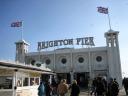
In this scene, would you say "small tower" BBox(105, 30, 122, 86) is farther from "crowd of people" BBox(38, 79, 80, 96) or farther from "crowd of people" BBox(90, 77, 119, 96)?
"crowd of people" BBox(38, 79, 80, 96)

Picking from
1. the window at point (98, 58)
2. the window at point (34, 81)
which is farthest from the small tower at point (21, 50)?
the window at point (34, 81)

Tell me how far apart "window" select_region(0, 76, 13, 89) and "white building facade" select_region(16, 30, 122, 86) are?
2105 centimetres

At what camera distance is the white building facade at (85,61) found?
35.8m

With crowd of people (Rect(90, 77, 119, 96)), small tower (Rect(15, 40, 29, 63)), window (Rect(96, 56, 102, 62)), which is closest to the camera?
crowd of people (Rect(90, 77, 119, 96))

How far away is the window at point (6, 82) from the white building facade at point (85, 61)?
21046mm

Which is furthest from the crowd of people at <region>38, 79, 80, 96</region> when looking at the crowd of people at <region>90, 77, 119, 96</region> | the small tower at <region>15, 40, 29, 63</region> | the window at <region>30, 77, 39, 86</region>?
the small tower at <region>15, 40, 29, 63</region>

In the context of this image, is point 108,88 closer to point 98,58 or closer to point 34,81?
point 34,81

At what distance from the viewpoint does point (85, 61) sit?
1490 inches

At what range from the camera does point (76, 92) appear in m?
12.7

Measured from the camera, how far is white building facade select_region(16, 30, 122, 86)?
3581cm

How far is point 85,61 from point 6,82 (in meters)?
22.9

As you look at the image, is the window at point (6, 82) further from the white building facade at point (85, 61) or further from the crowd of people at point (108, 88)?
the white building facade at point (85, 61)

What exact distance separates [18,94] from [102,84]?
23.5 ft

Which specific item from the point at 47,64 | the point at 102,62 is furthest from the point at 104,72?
the point at 47,64
